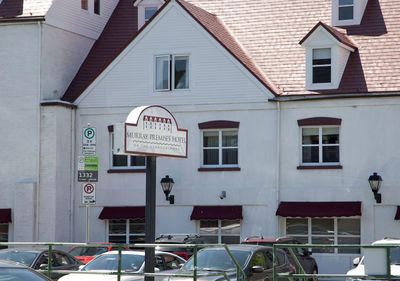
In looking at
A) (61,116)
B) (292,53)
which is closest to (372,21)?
(292,53)

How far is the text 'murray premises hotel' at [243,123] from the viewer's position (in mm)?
27594

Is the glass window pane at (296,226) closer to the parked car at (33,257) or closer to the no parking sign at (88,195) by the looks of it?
the no parking sign at (88,195)

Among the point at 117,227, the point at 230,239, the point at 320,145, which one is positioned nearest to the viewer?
the point at 320,145

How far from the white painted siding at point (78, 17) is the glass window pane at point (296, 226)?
11731 millimetres

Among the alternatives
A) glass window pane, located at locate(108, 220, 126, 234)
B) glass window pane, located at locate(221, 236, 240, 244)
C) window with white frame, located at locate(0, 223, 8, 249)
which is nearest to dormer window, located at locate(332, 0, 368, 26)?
glass window pane, located at locate(221, 236, 240, 244)

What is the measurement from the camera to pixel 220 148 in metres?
29.2

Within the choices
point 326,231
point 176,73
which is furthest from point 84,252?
point 326,231

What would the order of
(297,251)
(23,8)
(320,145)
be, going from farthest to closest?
1. (23,8)
2. (320,145)
3. (297,251)

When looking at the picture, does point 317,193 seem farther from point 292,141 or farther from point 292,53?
point 292,53

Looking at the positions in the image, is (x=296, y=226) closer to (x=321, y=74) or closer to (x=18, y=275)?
(x=321, y=74)

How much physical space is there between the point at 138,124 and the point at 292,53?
1527 cm

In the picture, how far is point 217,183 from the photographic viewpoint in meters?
29.0

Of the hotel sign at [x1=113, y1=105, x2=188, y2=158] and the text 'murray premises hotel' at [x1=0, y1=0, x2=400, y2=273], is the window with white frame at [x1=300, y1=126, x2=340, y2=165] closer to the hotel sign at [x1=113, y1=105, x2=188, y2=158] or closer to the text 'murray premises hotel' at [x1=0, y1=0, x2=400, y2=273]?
the text 'murray premises hotel' at [x1=0, y1=0, x2=400, y2=273]

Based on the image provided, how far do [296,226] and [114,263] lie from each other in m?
11.7
